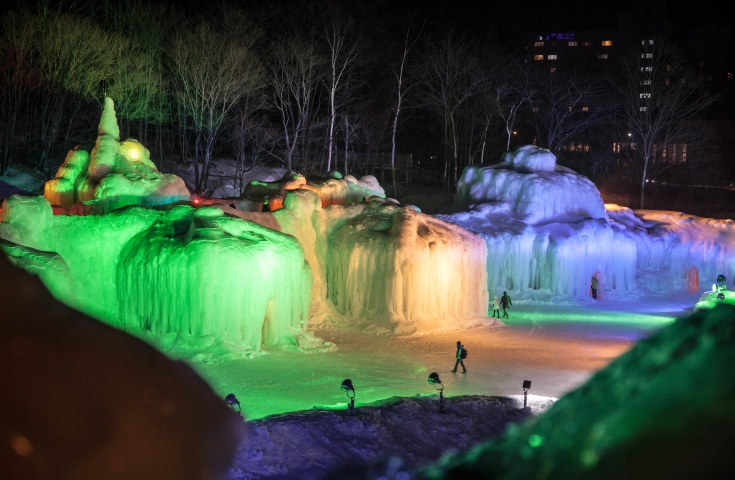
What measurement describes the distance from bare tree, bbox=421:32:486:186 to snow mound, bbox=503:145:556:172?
23.6 feet

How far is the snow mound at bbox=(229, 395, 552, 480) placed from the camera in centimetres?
950

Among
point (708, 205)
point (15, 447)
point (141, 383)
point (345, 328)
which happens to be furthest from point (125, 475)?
point (708, 205)

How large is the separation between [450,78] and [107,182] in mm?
25102

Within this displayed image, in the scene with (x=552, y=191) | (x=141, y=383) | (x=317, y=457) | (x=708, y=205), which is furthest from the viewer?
(x=708, y=205)

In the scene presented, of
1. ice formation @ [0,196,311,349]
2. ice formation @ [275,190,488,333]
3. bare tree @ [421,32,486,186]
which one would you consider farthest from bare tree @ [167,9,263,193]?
ice formation @ [0,196,311,349]

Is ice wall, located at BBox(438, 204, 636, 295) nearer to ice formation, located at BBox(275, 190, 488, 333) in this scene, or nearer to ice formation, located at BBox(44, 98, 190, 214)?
ice formation, located at BBox(275, 190, 488, 333)

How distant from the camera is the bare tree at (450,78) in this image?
39.4 metres

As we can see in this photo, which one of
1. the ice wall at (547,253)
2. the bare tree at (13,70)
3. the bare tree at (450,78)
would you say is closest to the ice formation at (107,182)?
A: the bare tree at (13,70)

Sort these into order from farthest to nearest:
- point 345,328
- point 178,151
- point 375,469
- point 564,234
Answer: point 178,151 → point 564,234 → point 345,328 → point 375,469

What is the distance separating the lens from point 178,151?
40.8 metres

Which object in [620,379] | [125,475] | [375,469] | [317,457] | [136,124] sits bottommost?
[317,457]

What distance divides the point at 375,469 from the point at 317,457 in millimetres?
7454

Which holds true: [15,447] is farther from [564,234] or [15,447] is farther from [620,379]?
[564,234]

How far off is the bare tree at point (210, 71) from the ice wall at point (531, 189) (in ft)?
35.3
